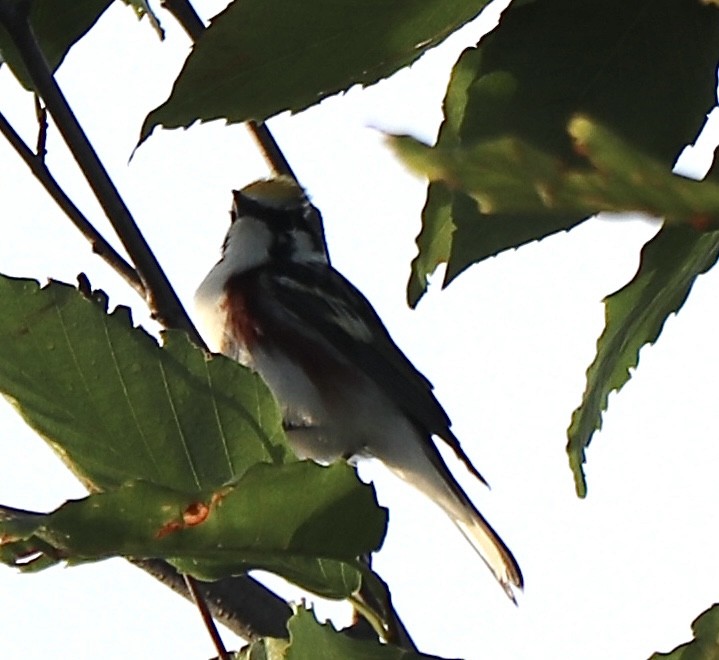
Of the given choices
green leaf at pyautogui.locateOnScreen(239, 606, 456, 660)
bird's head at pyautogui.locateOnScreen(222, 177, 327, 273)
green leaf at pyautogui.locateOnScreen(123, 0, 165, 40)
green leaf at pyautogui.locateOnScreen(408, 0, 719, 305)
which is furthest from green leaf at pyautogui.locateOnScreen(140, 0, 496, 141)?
bird's head at pyautogui.locateOnScreen(222, 177, 327, 273)

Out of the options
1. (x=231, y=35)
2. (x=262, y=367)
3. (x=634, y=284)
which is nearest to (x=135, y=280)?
(x=231, y=35)

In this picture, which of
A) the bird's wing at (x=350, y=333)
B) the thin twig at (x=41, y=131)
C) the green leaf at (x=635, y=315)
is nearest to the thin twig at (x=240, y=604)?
the thin twig at (x=41, y=131)

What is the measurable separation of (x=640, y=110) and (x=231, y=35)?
0.35 meters

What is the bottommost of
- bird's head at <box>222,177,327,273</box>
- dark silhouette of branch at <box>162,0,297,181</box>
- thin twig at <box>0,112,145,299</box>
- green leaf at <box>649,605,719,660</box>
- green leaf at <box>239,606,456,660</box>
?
green leaf at <box>649,605,719,660</box>

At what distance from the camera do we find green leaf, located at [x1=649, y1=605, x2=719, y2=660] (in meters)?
0.80

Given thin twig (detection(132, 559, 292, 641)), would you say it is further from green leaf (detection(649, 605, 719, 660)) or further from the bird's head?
the bird's head

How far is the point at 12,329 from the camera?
112 cm

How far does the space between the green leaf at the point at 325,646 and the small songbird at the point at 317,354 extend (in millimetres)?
2985

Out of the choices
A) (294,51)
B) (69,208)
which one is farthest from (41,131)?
(294,51)

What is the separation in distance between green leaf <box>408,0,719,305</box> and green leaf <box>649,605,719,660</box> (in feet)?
1.11

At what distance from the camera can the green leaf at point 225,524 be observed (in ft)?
2.90

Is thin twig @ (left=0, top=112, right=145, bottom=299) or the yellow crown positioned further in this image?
the yellow crown

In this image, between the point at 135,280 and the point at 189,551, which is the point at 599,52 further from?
the point at 135,280

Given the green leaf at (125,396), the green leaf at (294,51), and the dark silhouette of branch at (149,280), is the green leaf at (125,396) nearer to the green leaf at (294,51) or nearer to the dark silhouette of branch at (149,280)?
the green leaf at (294,51)
